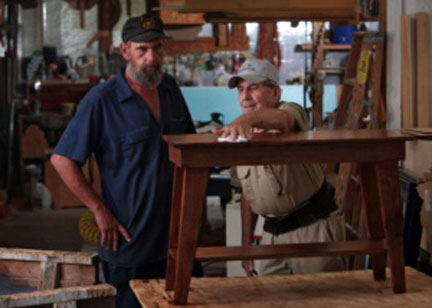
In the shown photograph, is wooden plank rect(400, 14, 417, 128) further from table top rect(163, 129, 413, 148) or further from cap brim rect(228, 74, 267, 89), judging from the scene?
table top rect(163, 129, 413, 148)

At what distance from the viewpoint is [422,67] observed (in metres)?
4.48

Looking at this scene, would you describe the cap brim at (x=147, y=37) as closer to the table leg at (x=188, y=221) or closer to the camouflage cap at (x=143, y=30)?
the camouflage cap at (x=143, y=30)

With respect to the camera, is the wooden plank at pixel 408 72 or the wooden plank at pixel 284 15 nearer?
the wooden plank at pixel 284 15

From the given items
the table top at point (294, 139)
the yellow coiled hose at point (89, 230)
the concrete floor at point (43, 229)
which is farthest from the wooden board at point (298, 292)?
the concrete floor at point (43, 229)

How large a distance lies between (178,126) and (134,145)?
0.29 metres

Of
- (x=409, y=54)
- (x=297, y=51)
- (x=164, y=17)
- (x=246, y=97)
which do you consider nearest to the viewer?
(x=246, y=97)

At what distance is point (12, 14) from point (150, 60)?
705 cm

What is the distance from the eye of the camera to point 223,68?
11070 mm

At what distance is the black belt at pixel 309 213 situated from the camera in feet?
11.0

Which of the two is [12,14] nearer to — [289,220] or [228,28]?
[228,28]

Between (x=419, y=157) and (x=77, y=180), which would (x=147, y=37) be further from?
(x=419, y=157)

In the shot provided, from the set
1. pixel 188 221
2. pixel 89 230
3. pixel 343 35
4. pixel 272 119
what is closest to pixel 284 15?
pixel 272 119

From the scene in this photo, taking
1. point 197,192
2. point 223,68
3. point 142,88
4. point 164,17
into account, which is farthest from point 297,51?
point 197,192

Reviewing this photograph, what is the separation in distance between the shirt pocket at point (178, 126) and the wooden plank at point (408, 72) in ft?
5.02
